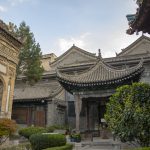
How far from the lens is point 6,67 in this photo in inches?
622

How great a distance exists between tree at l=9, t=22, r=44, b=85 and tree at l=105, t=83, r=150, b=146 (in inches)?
543

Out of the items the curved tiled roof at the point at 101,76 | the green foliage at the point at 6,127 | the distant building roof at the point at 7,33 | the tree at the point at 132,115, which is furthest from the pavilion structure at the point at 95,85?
the tree at the point at 132,115

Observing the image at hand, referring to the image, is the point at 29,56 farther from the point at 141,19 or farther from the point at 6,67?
the point at 141,19

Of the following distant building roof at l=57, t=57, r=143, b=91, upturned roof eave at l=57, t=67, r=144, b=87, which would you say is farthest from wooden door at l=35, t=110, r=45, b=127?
upturned roof eave at l=57, t=67, r=144, b=87

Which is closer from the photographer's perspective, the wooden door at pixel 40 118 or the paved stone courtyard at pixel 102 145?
the paved stone courtyard at pixel 102 145

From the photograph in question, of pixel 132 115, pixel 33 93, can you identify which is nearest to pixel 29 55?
pixel 33 93

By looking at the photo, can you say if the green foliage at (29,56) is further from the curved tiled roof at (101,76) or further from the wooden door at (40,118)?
the curved tiled roof at (101,76)

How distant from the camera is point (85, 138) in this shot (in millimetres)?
17406

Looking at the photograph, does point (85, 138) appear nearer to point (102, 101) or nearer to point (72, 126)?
point (102, 101)

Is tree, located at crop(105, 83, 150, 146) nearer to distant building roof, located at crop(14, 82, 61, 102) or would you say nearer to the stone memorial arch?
the stone memorial arch

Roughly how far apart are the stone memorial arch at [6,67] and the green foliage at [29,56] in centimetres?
501

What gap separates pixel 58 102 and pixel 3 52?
10802mm

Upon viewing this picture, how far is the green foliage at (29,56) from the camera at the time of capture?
21672mm

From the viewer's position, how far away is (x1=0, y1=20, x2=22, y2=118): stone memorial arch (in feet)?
50.0
